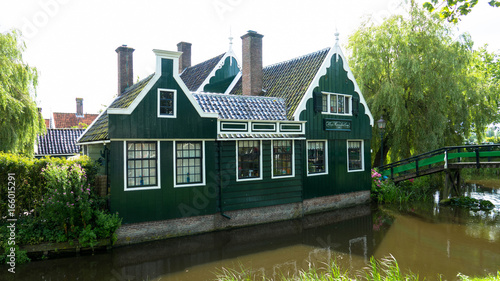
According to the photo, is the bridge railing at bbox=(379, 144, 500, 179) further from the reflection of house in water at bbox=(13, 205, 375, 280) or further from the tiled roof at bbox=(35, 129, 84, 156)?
the tiled roof at bbox=(35, 129, 84, 156)

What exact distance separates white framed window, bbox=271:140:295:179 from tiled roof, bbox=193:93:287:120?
3.70 feet

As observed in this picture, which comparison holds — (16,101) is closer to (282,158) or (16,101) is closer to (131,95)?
(131,95)

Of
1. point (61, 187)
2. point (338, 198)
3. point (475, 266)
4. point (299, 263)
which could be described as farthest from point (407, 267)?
point (61, 187)

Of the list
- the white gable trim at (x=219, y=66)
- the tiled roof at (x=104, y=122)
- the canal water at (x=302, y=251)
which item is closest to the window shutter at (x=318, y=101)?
the canal water at (x=302, y=251)

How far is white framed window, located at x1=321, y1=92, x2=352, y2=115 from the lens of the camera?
600 inches

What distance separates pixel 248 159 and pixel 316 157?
12.6 feet

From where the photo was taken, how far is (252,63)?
15305 millimetres

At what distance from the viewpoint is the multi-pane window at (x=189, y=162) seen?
442 inches

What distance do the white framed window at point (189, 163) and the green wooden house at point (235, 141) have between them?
4 cm

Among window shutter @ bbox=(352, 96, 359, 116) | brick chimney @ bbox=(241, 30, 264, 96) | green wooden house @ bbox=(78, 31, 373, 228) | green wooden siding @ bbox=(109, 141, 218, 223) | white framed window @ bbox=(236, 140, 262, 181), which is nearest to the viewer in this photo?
green wooden siding @ bbox=(109, 141, 218, 223)

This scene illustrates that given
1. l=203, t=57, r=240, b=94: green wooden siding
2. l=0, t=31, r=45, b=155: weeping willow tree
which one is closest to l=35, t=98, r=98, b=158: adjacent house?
l=0, t=31, r=45, b=155: weeping willow tree

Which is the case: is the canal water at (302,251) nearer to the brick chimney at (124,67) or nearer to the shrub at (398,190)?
the shrub at (398,190)

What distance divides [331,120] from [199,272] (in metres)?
9.68

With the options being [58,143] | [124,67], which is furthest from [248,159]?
[58,143]
